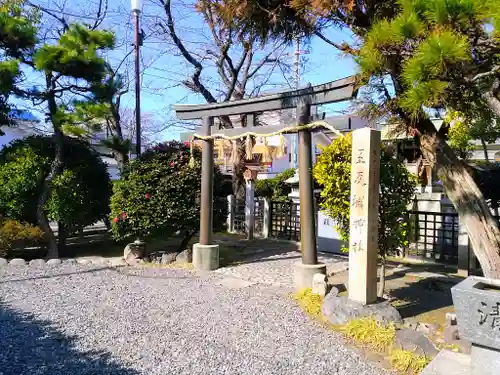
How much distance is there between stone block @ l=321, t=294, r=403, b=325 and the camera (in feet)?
14.1

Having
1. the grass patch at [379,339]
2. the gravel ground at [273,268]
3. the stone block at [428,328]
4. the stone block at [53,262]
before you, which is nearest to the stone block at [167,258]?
the gravel ground at [273,268]

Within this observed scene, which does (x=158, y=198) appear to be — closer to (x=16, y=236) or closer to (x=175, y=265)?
(x=175, y=265)

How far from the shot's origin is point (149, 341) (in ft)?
12.9

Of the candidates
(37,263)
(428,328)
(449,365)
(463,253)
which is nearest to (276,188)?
(463,253)

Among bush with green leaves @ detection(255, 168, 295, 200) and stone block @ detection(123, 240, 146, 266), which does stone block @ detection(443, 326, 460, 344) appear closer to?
stone block @ detection(123, 240, 146, 266)

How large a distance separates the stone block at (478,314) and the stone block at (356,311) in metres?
1.37

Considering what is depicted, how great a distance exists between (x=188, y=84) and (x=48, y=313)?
36.0 ft

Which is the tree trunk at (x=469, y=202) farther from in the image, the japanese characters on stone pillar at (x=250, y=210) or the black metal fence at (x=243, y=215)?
the black metal fence at (x=243, y=215)

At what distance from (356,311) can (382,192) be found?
1405 millimetres

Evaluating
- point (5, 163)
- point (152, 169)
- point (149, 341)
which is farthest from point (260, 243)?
point (149, 341)

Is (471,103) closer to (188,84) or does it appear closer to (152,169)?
(152,169)

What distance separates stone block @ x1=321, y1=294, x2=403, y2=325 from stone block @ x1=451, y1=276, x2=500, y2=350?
137 cm

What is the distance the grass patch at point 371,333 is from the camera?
12.9ft

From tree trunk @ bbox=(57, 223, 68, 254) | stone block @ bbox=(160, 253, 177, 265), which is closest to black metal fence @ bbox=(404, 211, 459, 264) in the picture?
stone block @ bbox=(160, 253, 177, 265)
